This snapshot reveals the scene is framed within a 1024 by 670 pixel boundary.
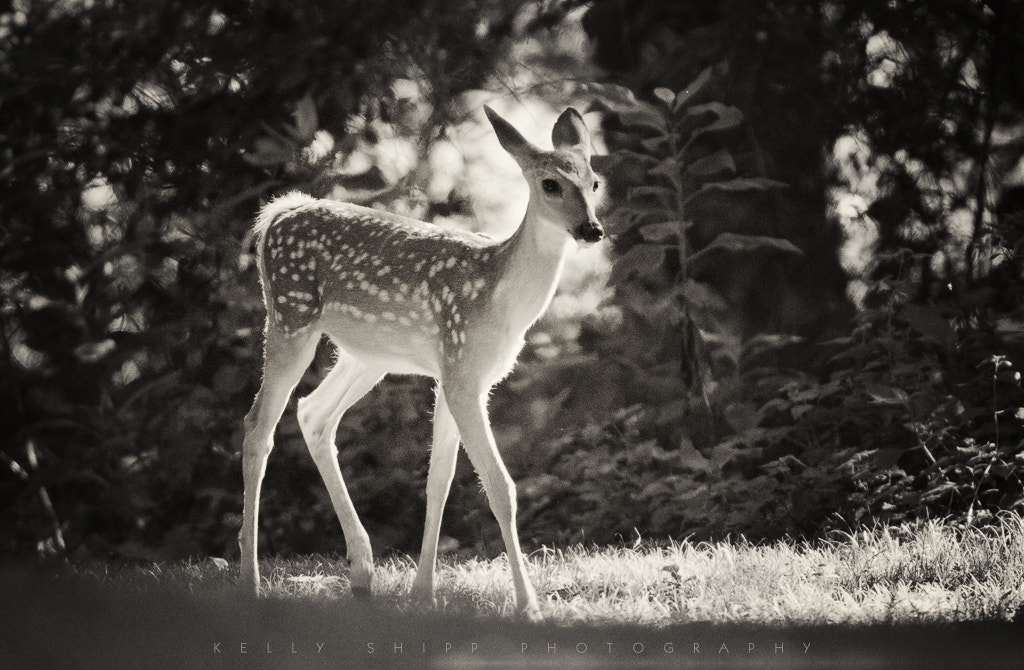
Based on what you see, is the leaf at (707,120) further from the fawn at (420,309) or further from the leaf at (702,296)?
the fawn at (420,309)

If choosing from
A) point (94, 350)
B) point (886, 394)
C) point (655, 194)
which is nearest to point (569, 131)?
point (655, 194)

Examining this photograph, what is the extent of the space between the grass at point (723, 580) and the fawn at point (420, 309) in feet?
0.53

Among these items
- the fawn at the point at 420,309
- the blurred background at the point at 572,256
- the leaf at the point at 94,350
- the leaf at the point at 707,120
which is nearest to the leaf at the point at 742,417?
the blurred background at the point at 572,256

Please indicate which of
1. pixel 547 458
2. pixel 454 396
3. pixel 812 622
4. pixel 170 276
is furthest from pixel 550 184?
pixel 170 276

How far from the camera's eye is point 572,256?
4055 millimetres

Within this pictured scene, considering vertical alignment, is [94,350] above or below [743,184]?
below

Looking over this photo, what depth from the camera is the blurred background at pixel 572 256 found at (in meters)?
3.99

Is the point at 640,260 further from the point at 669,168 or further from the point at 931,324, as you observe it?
the point at 931,324

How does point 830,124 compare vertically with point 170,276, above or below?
above

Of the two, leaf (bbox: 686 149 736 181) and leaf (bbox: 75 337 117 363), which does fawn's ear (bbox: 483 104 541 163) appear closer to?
leaf (bbox: 686 149 736 181)

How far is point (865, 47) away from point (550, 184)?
6.72 ft

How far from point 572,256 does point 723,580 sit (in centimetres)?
143

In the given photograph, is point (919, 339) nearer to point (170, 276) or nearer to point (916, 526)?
point (916, 526)

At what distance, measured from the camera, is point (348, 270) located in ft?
10.6
